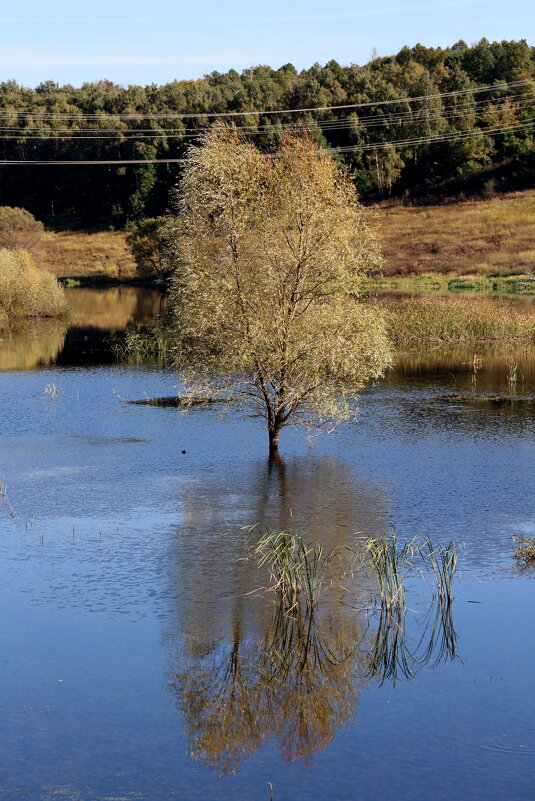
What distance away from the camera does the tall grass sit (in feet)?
236

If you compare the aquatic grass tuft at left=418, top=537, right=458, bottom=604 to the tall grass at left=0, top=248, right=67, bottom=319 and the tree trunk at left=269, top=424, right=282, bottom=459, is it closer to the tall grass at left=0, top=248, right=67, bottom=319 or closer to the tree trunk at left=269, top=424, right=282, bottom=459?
the tree trunk at left=269, top=424, right=282, bottom=459

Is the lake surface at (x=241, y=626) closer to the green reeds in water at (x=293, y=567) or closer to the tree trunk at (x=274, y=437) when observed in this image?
the green reeds in water at (x=293, y=567)

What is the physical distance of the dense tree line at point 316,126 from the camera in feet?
426

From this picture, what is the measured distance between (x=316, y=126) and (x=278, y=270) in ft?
370

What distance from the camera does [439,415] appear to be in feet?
113

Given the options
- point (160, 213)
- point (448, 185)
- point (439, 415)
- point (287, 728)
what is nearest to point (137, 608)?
point (287, 728)

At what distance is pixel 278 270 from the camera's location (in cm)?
2739

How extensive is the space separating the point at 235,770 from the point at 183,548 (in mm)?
8380

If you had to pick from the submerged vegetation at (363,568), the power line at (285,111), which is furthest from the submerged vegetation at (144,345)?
the power line at (285,111)

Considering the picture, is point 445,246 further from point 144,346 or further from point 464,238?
point 144,346

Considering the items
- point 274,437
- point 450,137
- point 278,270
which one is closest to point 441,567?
point 278,270

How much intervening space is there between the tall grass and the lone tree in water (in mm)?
46493

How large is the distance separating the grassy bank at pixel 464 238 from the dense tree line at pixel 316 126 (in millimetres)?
8602

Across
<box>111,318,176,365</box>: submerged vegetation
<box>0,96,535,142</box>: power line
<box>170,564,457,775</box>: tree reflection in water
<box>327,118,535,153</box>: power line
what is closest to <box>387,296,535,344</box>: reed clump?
<box>111,318,176,365</box>: submerged vegetation
